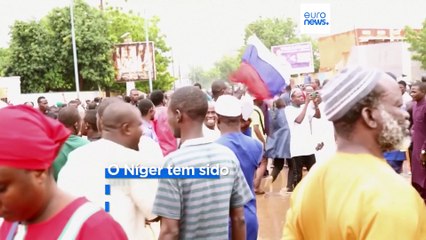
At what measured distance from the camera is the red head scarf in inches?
70.7

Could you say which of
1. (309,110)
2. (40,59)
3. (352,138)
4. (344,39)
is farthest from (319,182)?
(344,39)

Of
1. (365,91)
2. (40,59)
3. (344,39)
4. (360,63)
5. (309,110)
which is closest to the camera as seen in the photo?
(365,91)

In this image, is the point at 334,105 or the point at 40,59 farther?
the point at 40,59

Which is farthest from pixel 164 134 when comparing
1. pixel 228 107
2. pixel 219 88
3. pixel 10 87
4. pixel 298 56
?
pixel 10 87

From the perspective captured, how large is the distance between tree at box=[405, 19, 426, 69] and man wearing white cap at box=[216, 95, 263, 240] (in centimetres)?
4273

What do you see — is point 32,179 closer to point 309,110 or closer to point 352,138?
point 352,138

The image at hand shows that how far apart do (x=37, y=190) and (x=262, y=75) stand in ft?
17.4

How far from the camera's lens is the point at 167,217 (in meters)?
3.35

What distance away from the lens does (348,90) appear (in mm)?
2230

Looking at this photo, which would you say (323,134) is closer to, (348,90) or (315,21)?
(315,21)

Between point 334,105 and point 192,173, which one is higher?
point 334,105

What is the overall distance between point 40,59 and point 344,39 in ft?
86.7

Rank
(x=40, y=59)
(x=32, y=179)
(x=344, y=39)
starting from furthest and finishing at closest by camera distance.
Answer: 1. (x=344, y=39)
2. (x=40, y=59)
3. (x=32, y=179)

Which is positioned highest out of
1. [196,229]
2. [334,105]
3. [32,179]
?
[334,105]
